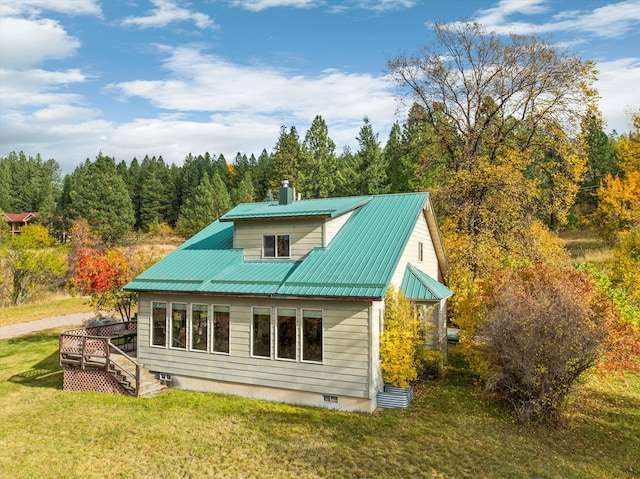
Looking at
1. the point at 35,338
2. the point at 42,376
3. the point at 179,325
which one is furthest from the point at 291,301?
the point at 35,338

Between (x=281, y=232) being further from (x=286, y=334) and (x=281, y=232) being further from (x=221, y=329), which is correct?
(x=221, y=329)

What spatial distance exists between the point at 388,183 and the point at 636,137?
22001 mm

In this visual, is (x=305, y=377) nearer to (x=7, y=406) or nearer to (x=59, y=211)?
(x=7, y=406)

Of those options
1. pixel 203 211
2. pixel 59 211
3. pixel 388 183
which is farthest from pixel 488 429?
pixel 59 211

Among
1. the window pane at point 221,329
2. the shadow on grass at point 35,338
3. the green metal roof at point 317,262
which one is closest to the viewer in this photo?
the green metal roof at point 317,262

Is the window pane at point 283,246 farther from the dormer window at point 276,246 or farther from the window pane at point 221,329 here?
the window pane at point 221,329

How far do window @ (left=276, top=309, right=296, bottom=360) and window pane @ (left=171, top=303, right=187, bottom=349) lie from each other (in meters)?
3.72

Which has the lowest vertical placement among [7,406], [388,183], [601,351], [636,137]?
[7,406]

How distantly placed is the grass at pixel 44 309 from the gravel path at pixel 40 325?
129 centimetres

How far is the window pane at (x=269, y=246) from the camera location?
15.3 metres

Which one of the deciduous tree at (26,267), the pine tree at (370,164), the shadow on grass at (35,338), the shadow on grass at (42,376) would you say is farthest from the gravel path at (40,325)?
the pine tree at (370,164)

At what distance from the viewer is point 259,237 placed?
50.9 ft

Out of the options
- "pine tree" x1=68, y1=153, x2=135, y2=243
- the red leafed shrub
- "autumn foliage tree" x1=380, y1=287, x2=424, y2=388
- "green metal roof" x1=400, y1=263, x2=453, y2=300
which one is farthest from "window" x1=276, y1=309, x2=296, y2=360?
"pine tree" x1=68, y1=153, x2=135, y2=243

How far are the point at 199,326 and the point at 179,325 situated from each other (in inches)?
33.9
